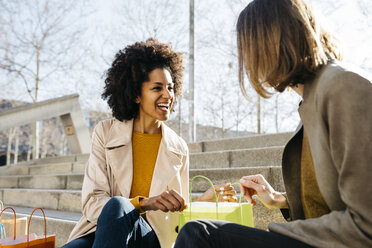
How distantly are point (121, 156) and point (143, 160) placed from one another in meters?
0.19

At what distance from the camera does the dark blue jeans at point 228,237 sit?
106 cm

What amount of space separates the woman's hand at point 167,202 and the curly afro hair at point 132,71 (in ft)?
3.18

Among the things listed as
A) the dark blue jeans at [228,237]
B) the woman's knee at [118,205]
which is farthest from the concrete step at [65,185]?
the dark blue jeans at [228,237]

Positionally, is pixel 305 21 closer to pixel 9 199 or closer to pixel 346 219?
pixel 346 219

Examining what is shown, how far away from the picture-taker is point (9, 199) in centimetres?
523

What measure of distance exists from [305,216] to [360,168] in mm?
580

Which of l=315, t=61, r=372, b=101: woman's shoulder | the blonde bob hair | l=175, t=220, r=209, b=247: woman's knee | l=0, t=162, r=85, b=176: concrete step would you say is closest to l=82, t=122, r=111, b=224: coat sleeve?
l=175, t=220, r=209, b=247: woman's knee

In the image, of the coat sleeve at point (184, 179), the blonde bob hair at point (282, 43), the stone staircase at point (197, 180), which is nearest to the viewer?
the blonde bob hair at point (282, 43)

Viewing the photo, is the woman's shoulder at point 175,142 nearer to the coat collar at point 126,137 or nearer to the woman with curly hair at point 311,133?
the coat collar at point 126,137

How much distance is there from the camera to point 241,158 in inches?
157

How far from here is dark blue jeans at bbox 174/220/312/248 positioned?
41.7 inches

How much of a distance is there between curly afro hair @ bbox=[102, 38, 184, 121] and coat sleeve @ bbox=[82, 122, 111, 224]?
31 cm

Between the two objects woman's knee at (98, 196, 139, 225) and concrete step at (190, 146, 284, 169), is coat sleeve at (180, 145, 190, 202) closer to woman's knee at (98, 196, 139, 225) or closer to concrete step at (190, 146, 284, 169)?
woman's knee at (98, 196, 139, 225)

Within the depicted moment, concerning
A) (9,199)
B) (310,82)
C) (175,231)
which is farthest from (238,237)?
(9,199)
